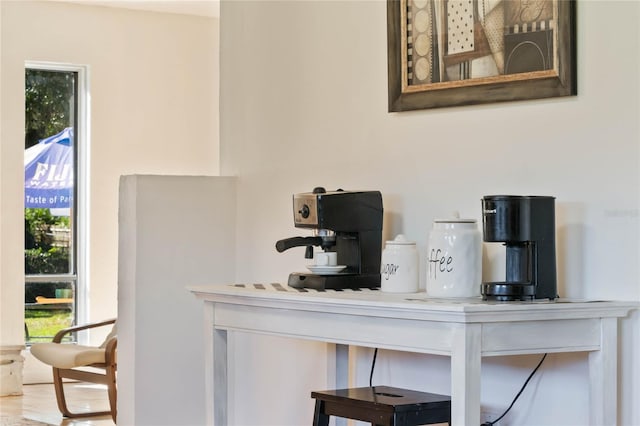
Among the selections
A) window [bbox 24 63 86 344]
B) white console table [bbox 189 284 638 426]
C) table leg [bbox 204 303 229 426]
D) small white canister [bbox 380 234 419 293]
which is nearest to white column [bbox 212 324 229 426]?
table leg [bbox 204 303 229 426]

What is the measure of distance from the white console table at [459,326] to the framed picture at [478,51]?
0.66m

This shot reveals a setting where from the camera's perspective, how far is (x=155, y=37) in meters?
7.57

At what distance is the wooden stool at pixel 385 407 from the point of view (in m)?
2.91

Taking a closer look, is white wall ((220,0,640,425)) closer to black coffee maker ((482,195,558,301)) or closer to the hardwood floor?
black coffee maker ((482,195,558,301))

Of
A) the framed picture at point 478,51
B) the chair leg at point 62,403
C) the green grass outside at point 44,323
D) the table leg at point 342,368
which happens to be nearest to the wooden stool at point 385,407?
the table leg at point 342,368

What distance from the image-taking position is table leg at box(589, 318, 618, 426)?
2766 millimetres

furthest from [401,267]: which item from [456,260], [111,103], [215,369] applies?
[111,103]

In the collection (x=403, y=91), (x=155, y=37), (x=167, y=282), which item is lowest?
(x=167, y=282)

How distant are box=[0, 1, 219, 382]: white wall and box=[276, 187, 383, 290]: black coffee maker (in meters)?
3.95

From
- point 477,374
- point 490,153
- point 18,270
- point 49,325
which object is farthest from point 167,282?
point 49,325

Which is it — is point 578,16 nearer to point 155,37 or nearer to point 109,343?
point 109,343

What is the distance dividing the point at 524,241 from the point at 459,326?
0.36 m

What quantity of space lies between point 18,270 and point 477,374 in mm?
4910

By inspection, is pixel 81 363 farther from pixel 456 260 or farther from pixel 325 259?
pixel 456 260
